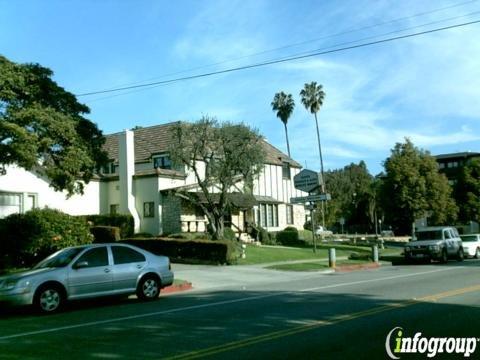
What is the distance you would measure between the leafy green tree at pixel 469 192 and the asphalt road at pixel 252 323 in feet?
116

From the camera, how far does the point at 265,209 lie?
1772 inches

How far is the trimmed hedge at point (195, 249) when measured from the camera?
26.2 meters

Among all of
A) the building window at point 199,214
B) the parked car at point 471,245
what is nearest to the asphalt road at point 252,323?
the parked car at point 471,245

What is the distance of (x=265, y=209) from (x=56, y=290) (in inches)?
1290

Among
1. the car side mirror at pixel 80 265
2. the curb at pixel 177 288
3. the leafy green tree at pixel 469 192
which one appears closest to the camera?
the car side mirror at pixel 80 265

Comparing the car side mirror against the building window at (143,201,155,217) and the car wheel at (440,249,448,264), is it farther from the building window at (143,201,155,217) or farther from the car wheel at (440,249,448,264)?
the building window at (143,201,155,217)

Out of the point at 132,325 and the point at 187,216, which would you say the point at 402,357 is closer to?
the point at 132,325

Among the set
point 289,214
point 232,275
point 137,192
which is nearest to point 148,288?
point 232,275

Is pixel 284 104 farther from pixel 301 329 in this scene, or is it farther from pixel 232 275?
pixel 301 329

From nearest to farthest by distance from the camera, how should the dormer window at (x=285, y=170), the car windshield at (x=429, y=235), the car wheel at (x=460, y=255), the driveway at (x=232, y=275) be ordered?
the driveway at (x=232, y=275), the car windshield at (x=429, y=235), the car wheel at (x=460, y=255), the dormer window at (x=285, y=170)

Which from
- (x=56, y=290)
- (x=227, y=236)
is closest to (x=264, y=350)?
(x=56, y=290)

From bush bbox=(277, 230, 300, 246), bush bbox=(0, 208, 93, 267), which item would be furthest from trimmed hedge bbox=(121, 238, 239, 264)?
bush bbox=(277, 230, 300, 246)

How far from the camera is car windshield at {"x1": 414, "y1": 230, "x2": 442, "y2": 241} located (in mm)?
28578

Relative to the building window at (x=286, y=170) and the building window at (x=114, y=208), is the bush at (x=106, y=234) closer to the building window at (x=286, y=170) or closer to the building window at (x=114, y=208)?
the building window at (x=114, y=208)
